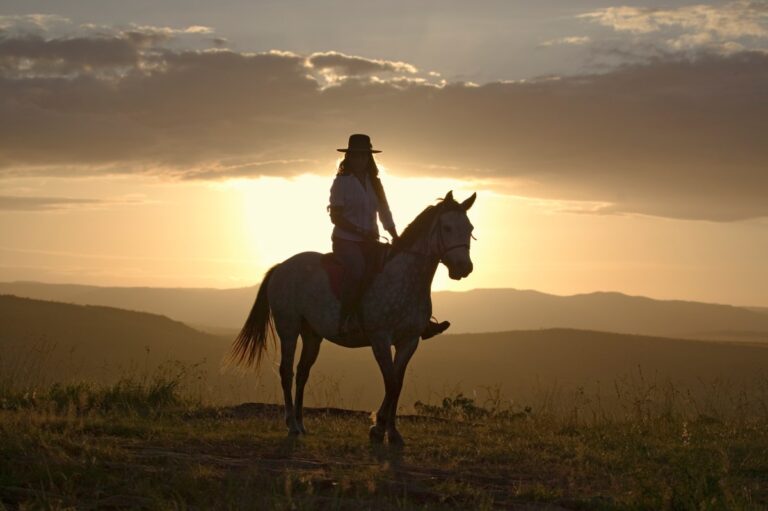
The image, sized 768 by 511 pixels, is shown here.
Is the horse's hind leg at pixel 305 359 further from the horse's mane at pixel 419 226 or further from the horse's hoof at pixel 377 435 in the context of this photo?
the horse's mane at pixel 419 226

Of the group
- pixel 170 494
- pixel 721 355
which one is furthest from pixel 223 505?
pixel 721 355

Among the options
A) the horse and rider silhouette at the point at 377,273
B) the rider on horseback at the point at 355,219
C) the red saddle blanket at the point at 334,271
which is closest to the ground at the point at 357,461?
the horse and rider silhouette at the point at 377,273

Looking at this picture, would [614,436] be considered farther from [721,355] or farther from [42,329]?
[721,355]

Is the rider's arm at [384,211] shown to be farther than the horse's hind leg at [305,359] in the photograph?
No

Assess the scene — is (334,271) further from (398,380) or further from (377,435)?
(377,435)

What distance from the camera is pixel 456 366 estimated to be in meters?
58.7

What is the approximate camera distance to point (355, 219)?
1074cm

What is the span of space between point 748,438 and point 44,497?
8430mm

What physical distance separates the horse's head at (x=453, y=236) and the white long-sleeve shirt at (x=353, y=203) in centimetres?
87

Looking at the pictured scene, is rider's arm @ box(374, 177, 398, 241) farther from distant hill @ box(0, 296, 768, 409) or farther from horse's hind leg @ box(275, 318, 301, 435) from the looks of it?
distant hill @ box(0, 296, 768, 409)

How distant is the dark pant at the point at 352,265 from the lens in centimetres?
1055

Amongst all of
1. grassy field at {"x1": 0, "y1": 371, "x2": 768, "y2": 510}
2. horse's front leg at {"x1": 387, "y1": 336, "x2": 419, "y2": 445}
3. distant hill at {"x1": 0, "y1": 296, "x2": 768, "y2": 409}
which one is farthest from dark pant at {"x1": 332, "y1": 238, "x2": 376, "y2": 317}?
distant hill at {"x1": 0, "y1": 296, "x2": 768, "y2": 409}

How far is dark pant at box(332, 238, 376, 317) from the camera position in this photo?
10.5 m

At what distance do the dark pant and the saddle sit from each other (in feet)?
0.10
